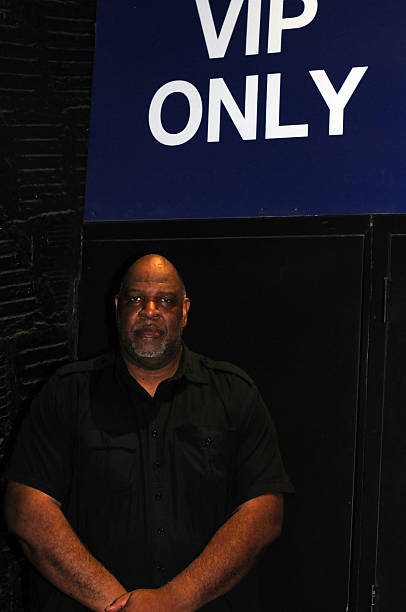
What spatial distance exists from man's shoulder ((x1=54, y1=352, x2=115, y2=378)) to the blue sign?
627mm

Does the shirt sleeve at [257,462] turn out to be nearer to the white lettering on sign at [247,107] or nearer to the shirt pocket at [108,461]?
the shirt pocket at [108,461]

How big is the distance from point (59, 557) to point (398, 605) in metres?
1.04

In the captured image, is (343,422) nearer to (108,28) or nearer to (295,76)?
(295,76)

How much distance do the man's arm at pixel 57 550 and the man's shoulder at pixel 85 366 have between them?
0.36 metres

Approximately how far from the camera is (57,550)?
82.0 inches

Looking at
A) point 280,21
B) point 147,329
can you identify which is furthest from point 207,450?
point 280,21

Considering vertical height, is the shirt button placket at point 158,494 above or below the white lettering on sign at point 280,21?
below

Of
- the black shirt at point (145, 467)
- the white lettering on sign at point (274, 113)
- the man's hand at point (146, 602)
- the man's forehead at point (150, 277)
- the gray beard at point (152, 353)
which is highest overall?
the white lettering on sign at point (274, 113)

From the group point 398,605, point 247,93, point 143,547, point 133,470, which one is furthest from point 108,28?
point 398,605

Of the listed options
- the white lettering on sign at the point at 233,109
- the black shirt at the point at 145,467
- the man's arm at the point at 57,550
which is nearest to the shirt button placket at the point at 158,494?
the black shirt at the point at 145,467

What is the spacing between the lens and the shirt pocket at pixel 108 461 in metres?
2.18

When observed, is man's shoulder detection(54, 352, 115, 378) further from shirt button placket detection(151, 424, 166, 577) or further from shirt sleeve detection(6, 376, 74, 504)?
shirt button placket detection(151, 424, 166, 577)

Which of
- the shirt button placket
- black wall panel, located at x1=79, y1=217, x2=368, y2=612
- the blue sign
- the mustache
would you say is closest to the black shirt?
the shirt button placket

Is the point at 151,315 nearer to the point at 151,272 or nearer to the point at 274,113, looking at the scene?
the point at 151,272
